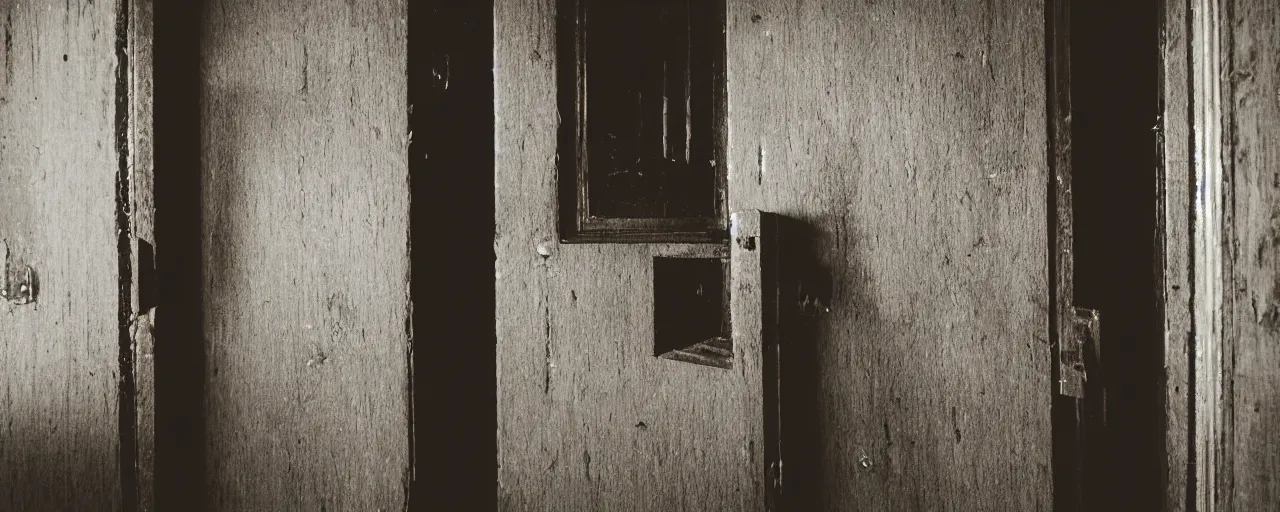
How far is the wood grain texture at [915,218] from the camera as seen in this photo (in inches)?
23.9

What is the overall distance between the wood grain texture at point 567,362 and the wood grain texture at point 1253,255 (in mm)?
447

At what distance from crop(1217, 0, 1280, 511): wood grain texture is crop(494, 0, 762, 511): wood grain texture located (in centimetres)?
45

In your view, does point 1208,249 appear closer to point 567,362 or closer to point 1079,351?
point 1079,351

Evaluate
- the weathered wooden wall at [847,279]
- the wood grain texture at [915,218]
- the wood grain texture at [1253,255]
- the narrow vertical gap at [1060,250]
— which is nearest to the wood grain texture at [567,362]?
the weathered wooden wall at [847,279]

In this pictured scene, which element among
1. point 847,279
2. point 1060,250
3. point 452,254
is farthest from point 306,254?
point 1060,250

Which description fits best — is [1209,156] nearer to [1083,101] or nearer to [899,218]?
[1083,101]

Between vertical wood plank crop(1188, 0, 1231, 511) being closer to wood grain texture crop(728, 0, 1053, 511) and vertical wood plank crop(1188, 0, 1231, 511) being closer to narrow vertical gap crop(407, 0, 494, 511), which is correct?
wood grain texture crop(728, 0, 1053, 511)

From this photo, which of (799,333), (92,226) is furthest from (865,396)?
(92,226)

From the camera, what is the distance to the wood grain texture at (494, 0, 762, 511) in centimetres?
77

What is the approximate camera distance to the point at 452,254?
0.91m

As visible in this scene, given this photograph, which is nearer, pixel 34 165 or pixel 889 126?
pixel 889 126

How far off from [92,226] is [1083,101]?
1.30 meters

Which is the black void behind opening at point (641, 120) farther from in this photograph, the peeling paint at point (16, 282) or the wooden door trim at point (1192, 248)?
the peeling paint at point (16, 282)

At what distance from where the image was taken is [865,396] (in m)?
0.68
